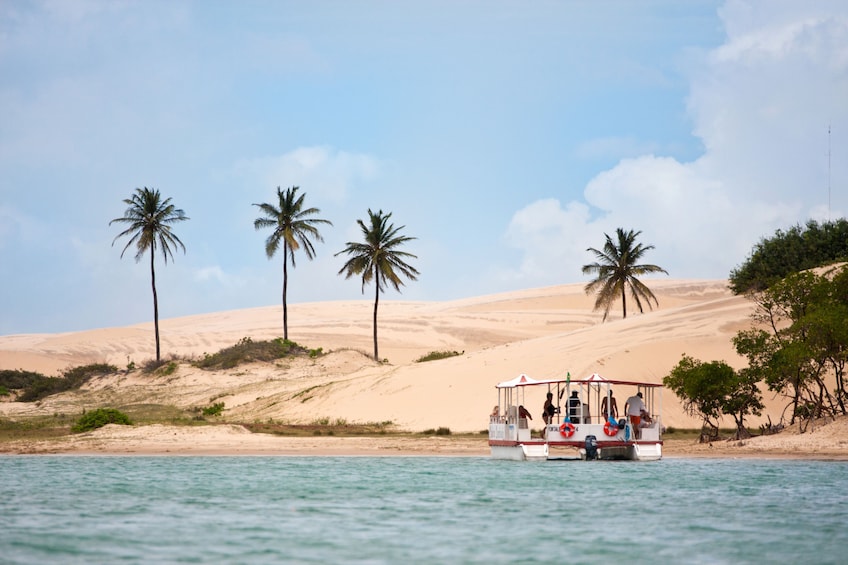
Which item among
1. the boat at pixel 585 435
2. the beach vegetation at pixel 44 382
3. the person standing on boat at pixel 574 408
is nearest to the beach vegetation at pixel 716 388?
the boat at pixel 585 435

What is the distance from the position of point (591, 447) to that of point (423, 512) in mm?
13765

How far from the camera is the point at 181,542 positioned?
1845 centimetres

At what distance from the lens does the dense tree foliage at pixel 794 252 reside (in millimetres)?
72250

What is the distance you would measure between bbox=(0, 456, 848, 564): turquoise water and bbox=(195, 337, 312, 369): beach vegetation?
41960 mm

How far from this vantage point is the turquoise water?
17672mm

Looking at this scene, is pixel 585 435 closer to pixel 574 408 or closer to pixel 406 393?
pixel 574 408

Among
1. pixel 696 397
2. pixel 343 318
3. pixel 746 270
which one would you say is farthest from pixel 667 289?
pixel 696 397

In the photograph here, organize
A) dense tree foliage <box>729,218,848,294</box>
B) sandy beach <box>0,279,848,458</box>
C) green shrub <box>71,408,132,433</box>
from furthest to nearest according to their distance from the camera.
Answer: dense tree foliage <box>729,218,848,294</box>
green shrub <box>71,408,132,433</box>
sandy beach <box>0,279,848,458</box>

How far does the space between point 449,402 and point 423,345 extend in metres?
64.3

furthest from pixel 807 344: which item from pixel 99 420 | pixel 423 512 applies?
pixel 99 420

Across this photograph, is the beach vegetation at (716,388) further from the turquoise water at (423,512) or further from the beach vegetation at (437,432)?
A: the beach vegetation at (437,432)

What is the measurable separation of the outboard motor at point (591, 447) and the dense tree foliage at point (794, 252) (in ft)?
124

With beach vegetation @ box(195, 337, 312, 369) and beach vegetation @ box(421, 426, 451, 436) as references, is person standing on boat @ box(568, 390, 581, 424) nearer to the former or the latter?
beach vegetation @ box(421, 426, 451, 436)

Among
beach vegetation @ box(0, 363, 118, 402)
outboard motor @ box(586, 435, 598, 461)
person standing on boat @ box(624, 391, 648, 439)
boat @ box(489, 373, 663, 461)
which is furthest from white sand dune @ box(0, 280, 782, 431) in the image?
person standing on boat @ box(624, 391, 648, 439)
